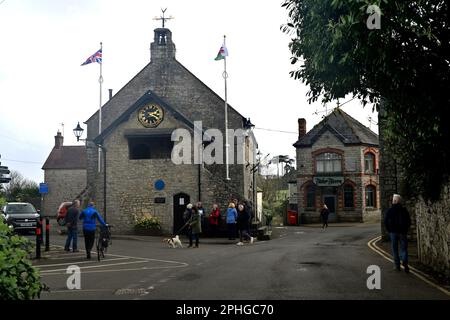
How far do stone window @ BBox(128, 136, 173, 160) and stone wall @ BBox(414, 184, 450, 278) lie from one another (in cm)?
1589

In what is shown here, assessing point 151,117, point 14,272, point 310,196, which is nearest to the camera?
point 14,272

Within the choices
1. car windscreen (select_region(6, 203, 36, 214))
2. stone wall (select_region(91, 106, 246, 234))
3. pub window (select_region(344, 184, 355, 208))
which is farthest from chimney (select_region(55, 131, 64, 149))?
pub window (select_region(344, 184, 355, 208))

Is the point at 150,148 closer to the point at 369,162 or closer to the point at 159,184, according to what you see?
the point at 159,184

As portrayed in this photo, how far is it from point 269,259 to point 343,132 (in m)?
30.2

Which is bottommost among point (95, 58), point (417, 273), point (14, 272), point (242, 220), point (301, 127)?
point (417, 273)

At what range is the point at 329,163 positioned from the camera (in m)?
42.1

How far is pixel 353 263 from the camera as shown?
1294 centimetres

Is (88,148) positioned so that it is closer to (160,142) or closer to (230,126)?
(160,142)

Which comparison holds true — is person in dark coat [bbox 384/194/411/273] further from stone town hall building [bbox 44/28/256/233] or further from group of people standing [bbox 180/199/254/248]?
stone town hall building [bbox 44/28/256/233]

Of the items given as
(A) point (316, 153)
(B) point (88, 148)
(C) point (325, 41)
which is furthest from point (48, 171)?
(C) point (325, 41)

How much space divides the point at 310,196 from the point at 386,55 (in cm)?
3536

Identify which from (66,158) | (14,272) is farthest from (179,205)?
(66,158)

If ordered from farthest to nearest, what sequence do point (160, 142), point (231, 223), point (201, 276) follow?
1. point (160, 142)
2. point (231, 223)
3. point (201, 276)
